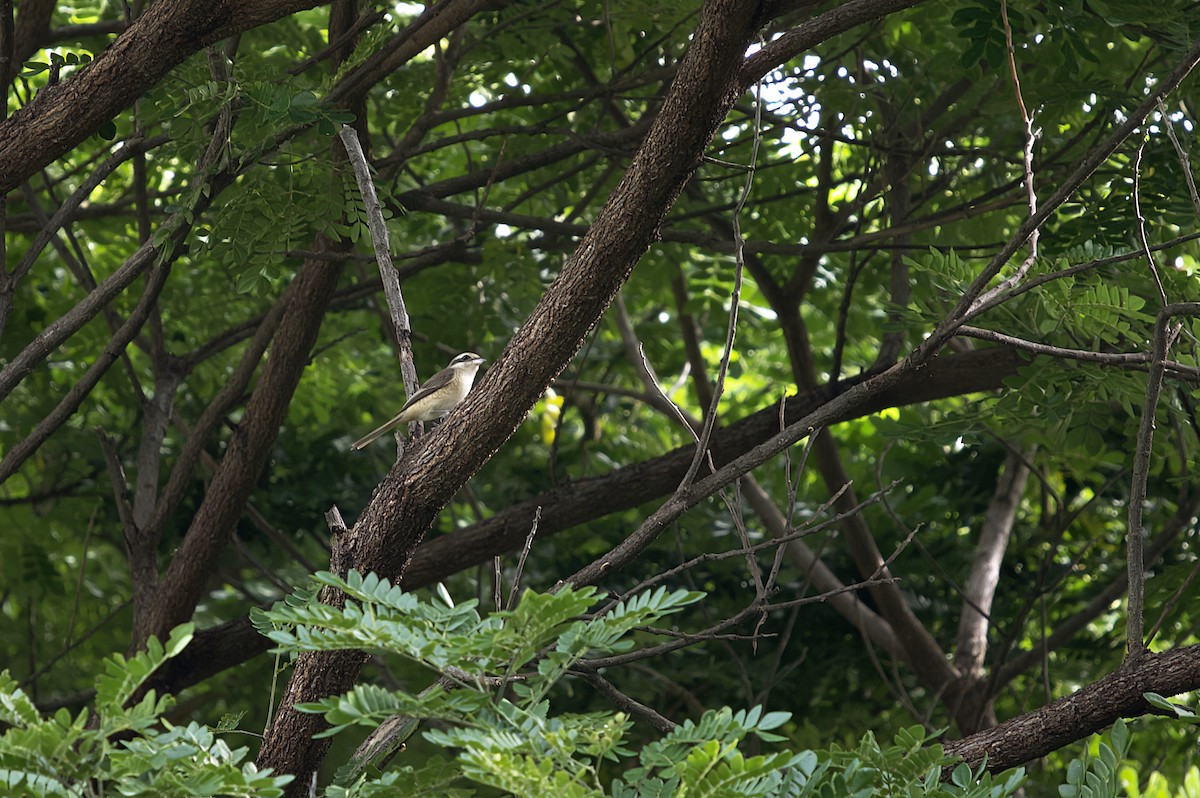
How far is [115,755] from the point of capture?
2.22m

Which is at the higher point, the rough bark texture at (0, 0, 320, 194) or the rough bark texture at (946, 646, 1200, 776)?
the rough bark texture at (0, 0, 320, 194)

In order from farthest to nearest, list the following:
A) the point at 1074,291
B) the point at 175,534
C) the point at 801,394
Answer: the point at 175,534
the point at 801,394
the point at 1074,291

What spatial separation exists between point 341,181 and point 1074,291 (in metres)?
2.98

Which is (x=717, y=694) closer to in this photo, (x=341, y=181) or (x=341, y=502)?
(x=341, y=502)

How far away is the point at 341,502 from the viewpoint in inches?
305

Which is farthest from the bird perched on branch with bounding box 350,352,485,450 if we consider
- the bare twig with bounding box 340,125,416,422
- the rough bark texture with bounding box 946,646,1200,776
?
the rough bark texture with bounding box 946,646,1200,776

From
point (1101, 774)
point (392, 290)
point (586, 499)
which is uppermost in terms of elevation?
point (392, 290)

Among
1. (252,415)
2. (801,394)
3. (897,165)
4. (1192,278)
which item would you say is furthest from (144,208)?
(1192,278)

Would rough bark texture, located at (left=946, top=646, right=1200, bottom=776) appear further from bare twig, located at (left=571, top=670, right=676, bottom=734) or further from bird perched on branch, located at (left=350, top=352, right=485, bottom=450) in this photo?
bird perched on branch, located at (left=350, top=352, right=485, bottom=450)

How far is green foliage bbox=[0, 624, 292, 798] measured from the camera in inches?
86.6

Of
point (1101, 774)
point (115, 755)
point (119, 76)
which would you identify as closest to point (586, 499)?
point (119, 76)

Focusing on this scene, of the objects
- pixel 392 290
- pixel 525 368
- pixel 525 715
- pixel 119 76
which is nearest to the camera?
pixel 525 715

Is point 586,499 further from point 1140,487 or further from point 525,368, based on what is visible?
point 1140,487

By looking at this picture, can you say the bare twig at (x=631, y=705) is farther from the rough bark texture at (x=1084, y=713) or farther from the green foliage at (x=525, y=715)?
the rough bark texture at (x=1084, y=713)
